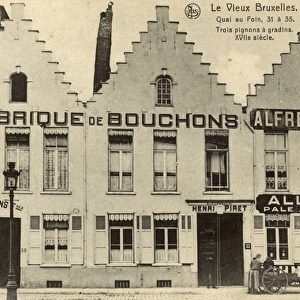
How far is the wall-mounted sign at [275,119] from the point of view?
3900 centimetres

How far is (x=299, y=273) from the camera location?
38812 mm

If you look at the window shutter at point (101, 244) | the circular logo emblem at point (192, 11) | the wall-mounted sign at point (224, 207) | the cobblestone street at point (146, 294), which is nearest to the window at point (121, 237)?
the window shutter at point (101, 244)

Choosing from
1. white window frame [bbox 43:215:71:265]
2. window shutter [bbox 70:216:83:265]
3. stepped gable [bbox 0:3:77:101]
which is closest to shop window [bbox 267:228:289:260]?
window shutter [bbox 70:216:83:265]

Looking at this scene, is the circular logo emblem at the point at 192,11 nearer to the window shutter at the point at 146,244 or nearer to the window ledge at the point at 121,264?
the window shutter at the point at 146,244

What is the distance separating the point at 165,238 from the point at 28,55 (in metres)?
7.44

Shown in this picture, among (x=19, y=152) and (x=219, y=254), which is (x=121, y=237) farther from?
(x=19, y=152)

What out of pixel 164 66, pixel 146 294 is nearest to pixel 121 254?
pixel 146 294

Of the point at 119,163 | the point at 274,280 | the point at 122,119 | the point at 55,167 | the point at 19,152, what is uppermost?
the point at 122,119

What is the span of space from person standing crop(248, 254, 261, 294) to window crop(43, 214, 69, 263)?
19.6 ft

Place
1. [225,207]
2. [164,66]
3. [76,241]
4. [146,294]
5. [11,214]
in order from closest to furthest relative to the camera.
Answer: [11,214], [146,294], [76,241], [164,66], [225,207]

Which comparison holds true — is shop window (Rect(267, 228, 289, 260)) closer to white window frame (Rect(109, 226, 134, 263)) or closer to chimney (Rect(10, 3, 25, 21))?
white window frame (Rect(109, 226, 134, 263))

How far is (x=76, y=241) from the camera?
127 feet

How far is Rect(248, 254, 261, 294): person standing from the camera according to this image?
37875 millimetres

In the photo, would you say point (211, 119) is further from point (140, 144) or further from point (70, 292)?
point (70, 292)
